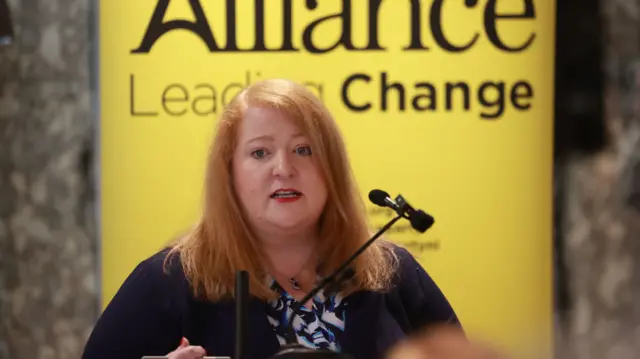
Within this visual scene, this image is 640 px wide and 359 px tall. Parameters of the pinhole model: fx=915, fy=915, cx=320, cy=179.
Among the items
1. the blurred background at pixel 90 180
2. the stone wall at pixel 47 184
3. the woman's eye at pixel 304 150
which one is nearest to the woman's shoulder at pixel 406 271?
the woman's eye at pixel 304 150

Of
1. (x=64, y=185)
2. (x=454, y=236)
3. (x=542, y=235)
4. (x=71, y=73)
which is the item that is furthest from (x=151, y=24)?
(x=542, y=235)

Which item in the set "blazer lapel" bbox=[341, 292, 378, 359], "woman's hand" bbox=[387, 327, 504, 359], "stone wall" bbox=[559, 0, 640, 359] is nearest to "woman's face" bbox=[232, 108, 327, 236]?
"blazer lapel" bbox=[341, 292, 378, 359]

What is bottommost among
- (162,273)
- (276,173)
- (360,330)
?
(360,330)

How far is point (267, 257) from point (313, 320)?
7.2 inches

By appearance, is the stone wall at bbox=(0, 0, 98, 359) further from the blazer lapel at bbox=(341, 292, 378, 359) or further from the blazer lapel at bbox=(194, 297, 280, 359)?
the blazer lapel at bbox=(341, 292, 378, 359)

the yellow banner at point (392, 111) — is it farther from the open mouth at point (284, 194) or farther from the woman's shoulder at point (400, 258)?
the open mouth at point (284, 194)

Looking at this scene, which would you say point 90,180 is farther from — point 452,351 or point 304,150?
point 452,351

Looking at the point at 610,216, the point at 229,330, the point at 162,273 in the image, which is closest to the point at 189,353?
the point at 229,330

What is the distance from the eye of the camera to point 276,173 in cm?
194

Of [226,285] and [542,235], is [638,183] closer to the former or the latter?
[542,235]

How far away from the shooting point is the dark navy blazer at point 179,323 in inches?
76.3

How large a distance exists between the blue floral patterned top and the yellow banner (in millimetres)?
1092

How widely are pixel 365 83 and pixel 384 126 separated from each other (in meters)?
0.16

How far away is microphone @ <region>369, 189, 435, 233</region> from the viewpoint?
1.64 meters
